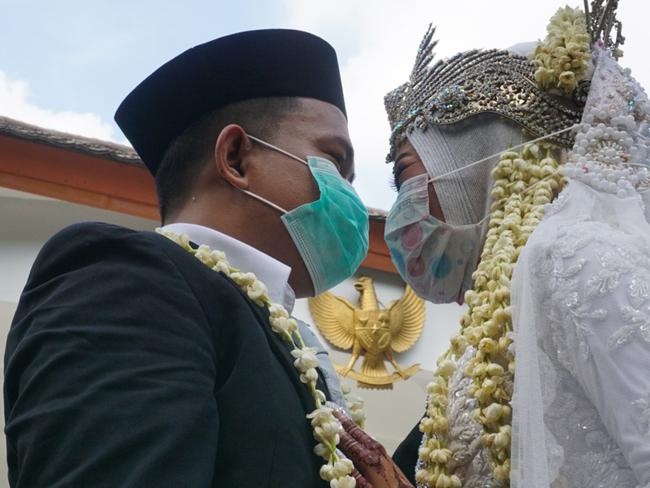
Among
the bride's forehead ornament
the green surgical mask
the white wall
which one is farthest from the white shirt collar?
the white wall

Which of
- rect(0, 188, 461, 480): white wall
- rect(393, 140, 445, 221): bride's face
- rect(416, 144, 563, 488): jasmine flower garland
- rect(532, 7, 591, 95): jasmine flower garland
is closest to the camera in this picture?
rect(416, 144, 563, 488): jasmine flower garland

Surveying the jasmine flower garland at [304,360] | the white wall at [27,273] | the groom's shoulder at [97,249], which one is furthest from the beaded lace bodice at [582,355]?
the white wall at [27,273]

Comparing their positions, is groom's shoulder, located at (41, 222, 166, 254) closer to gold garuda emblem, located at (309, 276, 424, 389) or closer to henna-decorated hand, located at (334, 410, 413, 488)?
henna-decorated hand, located at (334, 410, 413, 488)

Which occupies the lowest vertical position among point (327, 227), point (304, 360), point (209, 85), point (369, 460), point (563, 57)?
point (369, 460)

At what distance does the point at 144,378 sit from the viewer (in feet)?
5.34

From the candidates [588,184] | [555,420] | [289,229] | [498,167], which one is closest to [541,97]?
[498,167]

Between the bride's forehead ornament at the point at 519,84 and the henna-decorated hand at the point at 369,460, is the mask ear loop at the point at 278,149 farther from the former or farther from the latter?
the henna-decorated hand at the point at 369,460

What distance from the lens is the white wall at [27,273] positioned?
5.80m

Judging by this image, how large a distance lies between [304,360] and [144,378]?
43cm

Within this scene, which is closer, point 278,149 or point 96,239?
point 96,239

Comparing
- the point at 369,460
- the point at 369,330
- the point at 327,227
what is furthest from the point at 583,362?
the point at 369,330

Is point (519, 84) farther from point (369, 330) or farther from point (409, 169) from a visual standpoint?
point (369, 330)

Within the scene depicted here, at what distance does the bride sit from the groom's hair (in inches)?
22.8

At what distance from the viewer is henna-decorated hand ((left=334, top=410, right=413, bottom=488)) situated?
1903 millimetres
